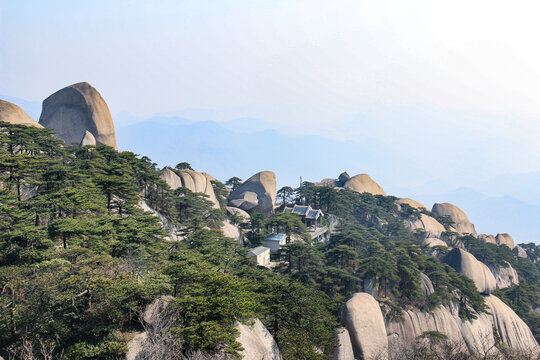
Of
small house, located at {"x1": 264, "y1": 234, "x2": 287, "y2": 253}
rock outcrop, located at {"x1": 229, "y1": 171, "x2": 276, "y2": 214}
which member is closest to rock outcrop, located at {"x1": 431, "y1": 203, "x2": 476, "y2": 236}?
rock outcrop, located at {"x1": 229, "y1": 171, "x2": 276, "y2": 214}

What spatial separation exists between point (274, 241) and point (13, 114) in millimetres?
29093

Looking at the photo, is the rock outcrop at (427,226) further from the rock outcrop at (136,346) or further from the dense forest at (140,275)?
the rock outcrop at (136,346)

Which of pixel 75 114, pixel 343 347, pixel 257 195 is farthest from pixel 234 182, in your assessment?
pixel 343 347

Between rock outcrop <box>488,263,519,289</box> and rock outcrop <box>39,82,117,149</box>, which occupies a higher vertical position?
rock outcrop <box>39,82,117,149</box>

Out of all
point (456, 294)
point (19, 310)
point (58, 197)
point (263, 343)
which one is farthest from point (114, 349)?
point (456, 294)

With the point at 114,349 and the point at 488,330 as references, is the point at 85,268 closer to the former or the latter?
the point at 114,349

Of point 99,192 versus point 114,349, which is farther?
point 99,192

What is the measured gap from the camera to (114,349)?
10438 mm

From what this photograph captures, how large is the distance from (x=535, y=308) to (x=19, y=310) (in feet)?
171

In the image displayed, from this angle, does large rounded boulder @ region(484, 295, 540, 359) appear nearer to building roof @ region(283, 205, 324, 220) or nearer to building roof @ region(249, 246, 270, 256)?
building roof @ region(283, 205, 324, 220)

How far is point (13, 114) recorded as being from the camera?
3225 cm

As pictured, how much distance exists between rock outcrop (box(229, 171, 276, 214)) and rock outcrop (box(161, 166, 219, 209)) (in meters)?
5.23

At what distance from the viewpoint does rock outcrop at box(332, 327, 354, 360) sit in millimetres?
19172

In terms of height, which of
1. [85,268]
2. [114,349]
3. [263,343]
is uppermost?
[85,268]
